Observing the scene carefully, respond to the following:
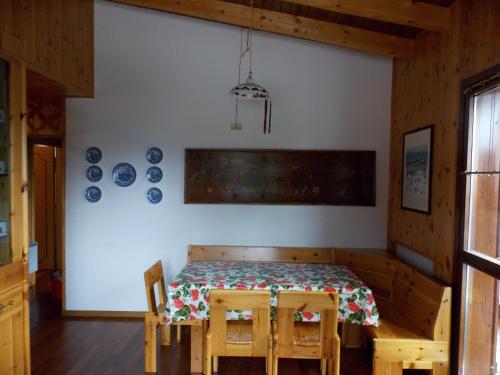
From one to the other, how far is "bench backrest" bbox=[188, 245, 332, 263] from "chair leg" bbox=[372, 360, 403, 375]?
125 cm

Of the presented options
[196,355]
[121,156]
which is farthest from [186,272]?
[121,156]

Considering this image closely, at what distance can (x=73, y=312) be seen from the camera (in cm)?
366

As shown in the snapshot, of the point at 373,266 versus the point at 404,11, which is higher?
the point at 404,11

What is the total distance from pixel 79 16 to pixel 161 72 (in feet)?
2.83

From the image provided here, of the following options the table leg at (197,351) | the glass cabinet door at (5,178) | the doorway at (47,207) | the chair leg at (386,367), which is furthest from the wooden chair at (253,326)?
the doorway at (47,207)

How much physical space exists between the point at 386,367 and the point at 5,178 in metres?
2.84

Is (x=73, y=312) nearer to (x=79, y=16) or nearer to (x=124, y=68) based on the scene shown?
(x=124, y=68)

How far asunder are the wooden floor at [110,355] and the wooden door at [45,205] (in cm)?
185

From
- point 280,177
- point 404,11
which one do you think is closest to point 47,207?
point 280,177

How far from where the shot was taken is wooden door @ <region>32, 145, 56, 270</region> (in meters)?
5.11

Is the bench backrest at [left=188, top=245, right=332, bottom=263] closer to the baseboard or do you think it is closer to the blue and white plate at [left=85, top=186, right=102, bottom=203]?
the baseboard

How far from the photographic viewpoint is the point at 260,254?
11.6 feet

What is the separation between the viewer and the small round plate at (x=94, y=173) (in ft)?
11.8

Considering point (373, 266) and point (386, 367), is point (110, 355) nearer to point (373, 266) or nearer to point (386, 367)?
point (386, 367)
